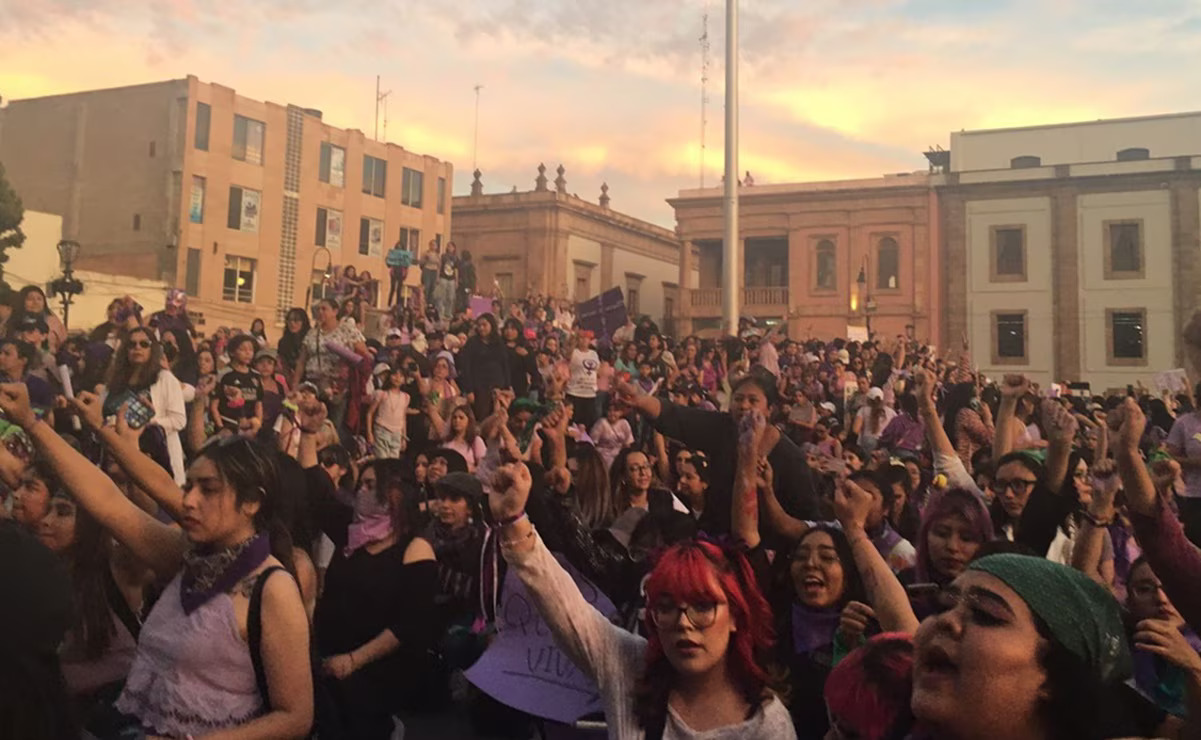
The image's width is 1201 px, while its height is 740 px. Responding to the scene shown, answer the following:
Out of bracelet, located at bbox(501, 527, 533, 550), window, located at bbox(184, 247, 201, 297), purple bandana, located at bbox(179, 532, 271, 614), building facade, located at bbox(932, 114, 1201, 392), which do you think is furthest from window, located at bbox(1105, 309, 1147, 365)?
purple bandana, located at bbox(179, 532, 271, 614)

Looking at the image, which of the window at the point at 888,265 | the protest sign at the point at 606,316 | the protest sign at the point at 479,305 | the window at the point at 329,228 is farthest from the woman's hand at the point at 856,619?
the window at the point at 329,228

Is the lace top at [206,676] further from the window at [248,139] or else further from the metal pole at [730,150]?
the window at [248,139]

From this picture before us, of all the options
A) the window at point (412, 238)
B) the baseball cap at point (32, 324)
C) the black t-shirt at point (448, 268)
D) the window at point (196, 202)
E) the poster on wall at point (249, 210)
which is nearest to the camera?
the baseball cap at point (32, 324)

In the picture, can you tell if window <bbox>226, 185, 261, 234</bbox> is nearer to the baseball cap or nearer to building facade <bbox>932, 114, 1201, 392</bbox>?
building facade <bbox>932, 114, 1201, 392</bbox>

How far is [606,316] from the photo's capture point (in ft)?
61.4

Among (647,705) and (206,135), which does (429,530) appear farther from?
(206,135)

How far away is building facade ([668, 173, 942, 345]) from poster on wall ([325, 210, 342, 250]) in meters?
15.5

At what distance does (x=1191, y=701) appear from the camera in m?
2.46

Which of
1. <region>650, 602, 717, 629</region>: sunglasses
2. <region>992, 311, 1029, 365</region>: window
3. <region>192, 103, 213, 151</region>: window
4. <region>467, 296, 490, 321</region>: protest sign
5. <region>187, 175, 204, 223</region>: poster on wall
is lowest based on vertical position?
<region>650, 602, 717, 629</region>: sunglasses

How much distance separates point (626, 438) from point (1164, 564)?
7774mm

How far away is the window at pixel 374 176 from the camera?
4691 cm

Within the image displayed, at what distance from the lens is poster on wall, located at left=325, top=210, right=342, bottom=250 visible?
45.0m

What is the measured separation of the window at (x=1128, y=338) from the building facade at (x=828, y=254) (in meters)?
6.81

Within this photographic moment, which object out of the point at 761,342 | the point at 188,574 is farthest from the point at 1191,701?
the point at 761,342
